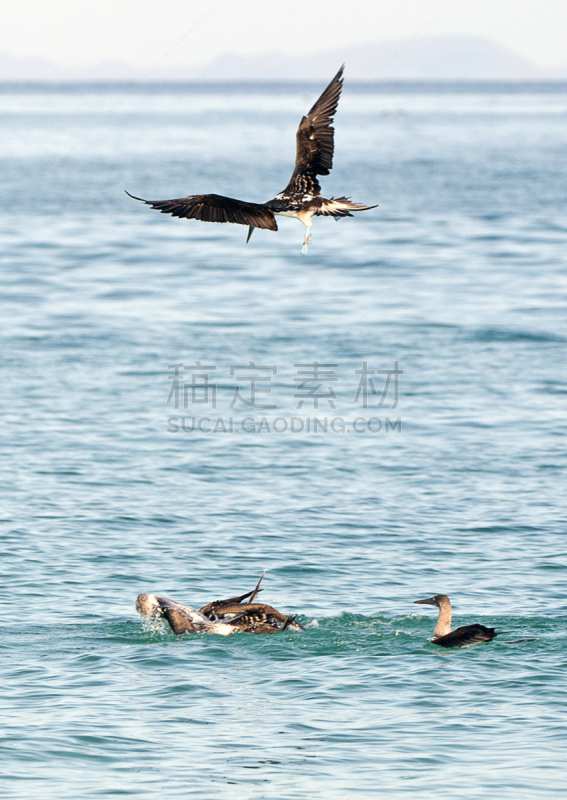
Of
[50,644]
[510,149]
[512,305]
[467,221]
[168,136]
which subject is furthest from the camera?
[168,136]

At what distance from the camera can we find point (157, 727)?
37.3 feet

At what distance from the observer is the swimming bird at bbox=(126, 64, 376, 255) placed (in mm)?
12078

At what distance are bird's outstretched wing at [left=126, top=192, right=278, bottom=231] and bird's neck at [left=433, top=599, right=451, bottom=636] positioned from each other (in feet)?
15.2

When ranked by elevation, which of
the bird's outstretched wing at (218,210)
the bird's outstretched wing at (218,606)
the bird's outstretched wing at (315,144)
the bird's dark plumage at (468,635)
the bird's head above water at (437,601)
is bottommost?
the bird's dark plumage at (468,635)

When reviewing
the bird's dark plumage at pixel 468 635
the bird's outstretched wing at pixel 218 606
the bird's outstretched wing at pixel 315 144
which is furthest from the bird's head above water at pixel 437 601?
the bird's outstretched wing at pixel 315 144

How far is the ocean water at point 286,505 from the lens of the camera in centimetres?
1106

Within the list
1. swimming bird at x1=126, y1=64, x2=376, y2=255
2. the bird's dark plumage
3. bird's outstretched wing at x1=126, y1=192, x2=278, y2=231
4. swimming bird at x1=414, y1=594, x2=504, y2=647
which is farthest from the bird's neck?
bird's outstretched wing at x1=126, y1=192, x2=278, y2=231

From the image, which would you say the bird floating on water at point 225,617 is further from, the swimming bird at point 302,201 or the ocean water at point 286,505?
the swimming bird at point 302,201

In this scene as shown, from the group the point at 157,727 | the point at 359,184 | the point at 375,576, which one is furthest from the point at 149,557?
the point at 359,184

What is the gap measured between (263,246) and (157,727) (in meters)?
35.3

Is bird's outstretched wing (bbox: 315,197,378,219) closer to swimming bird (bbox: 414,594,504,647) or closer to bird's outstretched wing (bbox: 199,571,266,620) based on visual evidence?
swimming bird (bbox: 414,594,504,647)

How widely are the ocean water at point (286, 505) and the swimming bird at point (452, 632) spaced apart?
0.55ft

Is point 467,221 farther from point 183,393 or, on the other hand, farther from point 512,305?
point 183,393

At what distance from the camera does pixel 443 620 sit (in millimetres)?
13242
